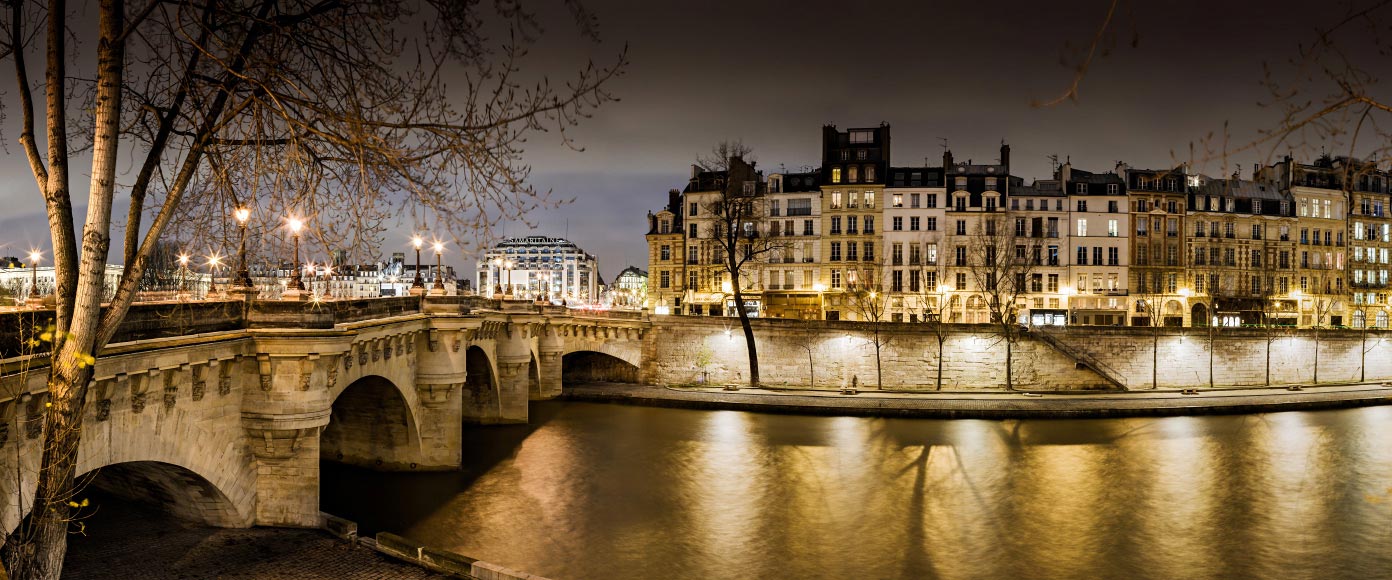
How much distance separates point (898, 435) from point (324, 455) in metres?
21.1

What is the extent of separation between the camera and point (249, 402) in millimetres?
15547

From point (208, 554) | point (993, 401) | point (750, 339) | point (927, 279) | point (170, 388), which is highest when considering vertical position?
point (927, 279)

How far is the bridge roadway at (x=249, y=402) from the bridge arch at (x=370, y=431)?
4cm

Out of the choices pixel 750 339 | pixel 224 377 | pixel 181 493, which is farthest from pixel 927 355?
pixel 181 493

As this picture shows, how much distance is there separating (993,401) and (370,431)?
1092 inches

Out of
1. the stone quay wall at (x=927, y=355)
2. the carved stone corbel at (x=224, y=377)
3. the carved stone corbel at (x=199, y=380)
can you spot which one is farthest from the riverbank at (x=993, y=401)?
the carved stone corbel at (x=199, y=380)

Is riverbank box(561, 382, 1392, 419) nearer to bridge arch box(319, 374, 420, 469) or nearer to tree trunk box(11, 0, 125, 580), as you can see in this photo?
bridge arch box(319, 374, 420, 469)

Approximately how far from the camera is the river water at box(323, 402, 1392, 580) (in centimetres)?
1827

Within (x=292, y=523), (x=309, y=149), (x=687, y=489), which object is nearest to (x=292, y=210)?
(x=309, y=149)

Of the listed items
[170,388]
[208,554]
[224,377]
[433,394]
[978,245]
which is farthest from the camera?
[978,245]

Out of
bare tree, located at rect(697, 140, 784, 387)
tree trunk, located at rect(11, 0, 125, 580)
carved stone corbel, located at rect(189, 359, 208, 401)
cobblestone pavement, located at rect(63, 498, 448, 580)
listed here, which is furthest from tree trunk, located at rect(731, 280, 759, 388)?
tree trunk, located at rect(11, 0, 125, 580)

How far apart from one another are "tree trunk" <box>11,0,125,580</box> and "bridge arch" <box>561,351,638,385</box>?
124ft

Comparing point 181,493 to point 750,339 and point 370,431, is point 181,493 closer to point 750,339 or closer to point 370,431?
point 370,431

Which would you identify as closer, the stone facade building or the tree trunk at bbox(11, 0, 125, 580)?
the tree trunk at bbox(11, 0, 125, 580)
